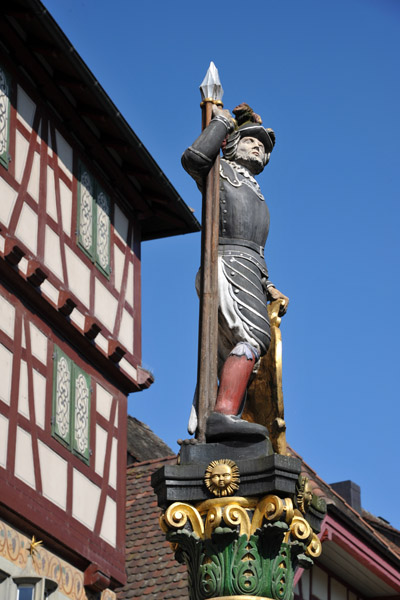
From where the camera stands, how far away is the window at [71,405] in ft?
55.3

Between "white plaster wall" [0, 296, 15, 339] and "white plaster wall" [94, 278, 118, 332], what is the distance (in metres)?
2.39

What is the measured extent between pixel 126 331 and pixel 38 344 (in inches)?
114

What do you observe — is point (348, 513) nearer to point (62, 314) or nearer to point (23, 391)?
point (62, 314)

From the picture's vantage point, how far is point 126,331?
19.4m

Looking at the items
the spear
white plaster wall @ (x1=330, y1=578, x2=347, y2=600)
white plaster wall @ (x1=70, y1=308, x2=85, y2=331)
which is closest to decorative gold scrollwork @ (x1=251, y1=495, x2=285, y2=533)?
the spear

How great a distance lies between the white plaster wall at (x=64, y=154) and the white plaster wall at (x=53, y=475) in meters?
4.05

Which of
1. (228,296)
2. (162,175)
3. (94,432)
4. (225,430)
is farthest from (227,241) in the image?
(162,175)

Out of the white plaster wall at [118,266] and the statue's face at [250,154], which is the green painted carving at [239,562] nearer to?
the statue's face at [250,154]

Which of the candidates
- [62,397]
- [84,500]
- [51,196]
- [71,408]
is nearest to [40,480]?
[84,500]

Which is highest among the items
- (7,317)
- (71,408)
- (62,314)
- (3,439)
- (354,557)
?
(62,314)

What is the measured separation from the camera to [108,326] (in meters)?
18.8

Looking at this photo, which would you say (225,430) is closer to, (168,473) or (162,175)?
(168,473)

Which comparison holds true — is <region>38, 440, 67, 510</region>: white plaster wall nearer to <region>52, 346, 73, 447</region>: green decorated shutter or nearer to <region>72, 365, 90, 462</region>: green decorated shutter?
<region>52, 346, 73, 447</region>: green decorated shutter

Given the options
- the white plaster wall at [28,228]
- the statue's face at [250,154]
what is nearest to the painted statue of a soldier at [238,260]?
the statue's face at [250,154]
